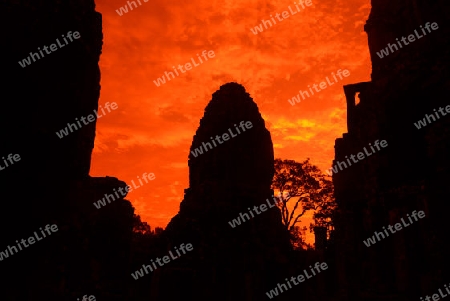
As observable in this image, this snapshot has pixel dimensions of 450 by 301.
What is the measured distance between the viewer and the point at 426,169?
12.6 meters

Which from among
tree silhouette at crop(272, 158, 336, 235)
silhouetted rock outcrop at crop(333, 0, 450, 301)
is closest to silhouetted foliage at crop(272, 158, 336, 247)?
tree silhouette at crop(272, 158, 336, 235)

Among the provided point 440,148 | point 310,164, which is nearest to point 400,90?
point 440,148

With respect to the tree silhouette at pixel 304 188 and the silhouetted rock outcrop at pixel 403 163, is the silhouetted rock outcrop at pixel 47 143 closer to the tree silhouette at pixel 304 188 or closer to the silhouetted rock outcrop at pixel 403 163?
the silhouetted rock outcrop at pixel 403 163

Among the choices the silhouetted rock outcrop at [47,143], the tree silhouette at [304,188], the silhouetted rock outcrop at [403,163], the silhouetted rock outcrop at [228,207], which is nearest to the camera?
the silhouetted rock outcrop at [47,143]

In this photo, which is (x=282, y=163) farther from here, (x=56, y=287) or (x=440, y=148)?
Answer: (x=56, y=287)

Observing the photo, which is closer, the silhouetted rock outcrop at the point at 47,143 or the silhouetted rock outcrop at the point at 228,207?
the silhouetted rock outcrop at the point at 47,143

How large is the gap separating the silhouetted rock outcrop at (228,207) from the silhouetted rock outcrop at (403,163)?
14.0 feet

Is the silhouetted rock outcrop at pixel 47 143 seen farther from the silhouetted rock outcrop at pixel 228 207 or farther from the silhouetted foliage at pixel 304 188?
the silhouetted foliage at pixel 304 188

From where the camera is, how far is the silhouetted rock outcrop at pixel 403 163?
11164 millimetres

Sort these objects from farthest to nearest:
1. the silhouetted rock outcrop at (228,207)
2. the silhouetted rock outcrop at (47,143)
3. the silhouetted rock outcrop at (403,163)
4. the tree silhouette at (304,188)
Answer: the tree silhouette at (304,188) < the silhouetted rock outcrop at (228,207) < the silhouetted rock outcrop at (403,163) < the silhouetted rock outcrop at (47,143)

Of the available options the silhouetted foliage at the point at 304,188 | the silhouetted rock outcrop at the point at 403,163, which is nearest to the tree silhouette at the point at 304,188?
the silhouetted foliage at the point at 304,188

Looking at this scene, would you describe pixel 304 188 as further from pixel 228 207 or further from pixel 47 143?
pixel 47 143

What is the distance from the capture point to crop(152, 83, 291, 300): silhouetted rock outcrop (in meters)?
16.4

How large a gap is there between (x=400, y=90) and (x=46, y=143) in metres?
13.2
